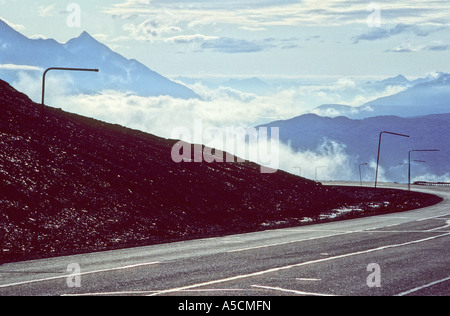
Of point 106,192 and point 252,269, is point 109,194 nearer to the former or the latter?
point 106,192

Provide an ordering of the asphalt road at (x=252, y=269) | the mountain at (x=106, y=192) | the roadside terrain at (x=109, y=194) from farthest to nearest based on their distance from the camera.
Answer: the mountain at (x=106, y=192) → the roadside terrain at (x=109, y=194) → the asphalt road at (x=252, y=269)

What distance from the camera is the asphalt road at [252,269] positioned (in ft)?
50.0

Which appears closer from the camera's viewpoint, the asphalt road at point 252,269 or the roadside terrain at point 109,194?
the asphalt road at point 252,269

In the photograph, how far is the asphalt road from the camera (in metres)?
15.2

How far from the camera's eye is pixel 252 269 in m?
18.6

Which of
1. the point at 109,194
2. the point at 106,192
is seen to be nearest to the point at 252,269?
the point at 109,194

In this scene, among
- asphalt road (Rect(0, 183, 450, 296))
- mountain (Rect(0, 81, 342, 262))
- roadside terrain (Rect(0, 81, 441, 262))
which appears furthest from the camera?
mountain (Rect(0, 81, 342, 262))

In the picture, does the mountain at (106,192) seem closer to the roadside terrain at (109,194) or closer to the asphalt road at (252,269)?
the roadside terrain at (109,194)

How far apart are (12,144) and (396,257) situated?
2888 cm

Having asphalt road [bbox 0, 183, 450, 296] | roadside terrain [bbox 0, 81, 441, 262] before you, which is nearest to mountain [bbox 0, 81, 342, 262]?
roadside terrain [bbox 0, 81, 441, 262]

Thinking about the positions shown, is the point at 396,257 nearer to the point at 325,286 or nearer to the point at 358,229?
the point at 325,286

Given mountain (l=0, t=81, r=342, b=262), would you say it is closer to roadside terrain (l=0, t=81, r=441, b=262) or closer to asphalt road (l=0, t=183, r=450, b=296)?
roadside terrain (l=0, t=81, r=441, b=262)

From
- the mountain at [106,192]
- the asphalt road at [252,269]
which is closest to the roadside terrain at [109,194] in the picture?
the mountain at [106,192]

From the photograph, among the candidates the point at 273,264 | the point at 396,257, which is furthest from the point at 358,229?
the point at 273,264
